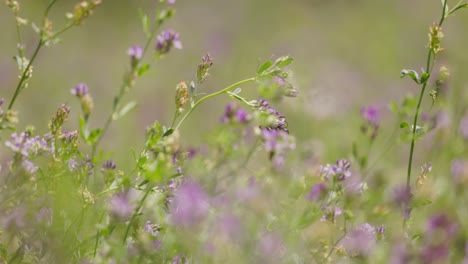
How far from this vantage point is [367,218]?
1.64 metres

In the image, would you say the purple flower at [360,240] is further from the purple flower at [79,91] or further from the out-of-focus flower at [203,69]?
the purple flower at [79,91]

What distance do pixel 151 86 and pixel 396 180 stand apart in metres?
4.13

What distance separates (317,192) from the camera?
1743 mm

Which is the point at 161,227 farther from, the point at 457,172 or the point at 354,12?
the point at 354,12

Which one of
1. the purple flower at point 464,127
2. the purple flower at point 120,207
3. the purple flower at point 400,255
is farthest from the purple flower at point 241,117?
the purple flower at point 464,127

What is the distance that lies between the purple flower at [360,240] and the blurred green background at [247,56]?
113 inches

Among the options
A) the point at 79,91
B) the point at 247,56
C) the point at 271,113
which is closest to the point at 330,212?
the point at 271,113

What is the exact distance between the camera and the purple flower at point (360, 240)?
1475 millimetres

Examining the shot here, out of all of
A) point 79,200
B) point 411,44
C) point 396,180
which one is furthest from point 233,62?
point 79,200

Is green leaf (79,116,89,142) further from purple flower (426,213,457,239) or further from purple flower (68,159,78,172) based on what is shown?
purple flower (426,213,457,239)

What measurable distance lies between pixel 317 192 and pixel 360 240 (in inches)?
11.1

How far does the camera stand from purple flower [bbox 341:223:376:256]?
1475mm

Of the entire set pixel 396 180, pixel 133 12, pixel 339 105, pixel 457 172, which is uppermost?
pixel 133 12

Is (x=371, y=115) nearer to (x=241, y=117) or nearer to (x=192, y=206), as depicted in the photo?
(x=241, y=117)
